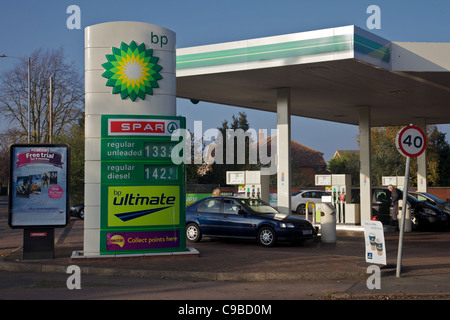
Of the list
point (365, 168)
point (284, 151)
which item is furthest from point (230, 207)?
point (365, 168)

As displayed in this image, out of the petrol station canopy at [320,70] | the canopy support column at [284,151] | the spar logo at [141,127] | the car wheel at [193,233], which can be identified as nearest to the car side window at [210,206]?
the car wheel at [193,233]

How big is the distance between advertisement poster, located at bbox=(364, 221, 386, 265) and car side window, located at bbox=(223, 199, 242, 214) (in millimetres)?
5657

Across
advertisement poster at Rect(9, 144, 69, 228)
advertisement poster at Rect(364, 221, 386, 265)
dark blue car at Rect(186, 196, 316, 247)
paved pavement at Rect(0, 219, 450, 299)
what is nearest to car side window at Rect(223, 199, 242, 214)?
dark blue car at Rect(186, 196, 316, 247)

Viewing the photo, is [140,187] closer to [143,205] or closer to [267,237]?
[143,205]

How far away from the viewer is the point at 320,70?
666 inches

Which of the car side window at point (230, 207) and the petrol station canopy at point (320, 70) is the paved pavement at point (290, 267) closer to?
the car side window at point (230, 207)

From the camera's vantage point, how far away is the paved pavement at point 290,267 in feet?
32.8

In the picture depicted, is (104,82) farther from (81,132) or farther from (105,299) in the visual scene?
(81,132)

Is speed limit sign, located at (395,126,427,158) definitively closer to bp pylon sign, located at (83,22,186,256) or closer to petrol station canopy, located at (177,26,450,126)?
petrol station canopy, located at (177,26,450,126)

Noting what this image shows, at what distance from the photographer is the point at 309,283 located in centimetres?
1065

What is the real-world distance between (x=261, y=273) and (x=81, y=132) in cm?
3420

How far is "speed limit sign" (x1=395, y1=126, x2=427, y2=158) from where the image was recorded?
35.6 feet

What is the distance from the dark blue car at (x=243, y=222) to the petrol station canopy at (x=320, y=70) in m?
4.07
